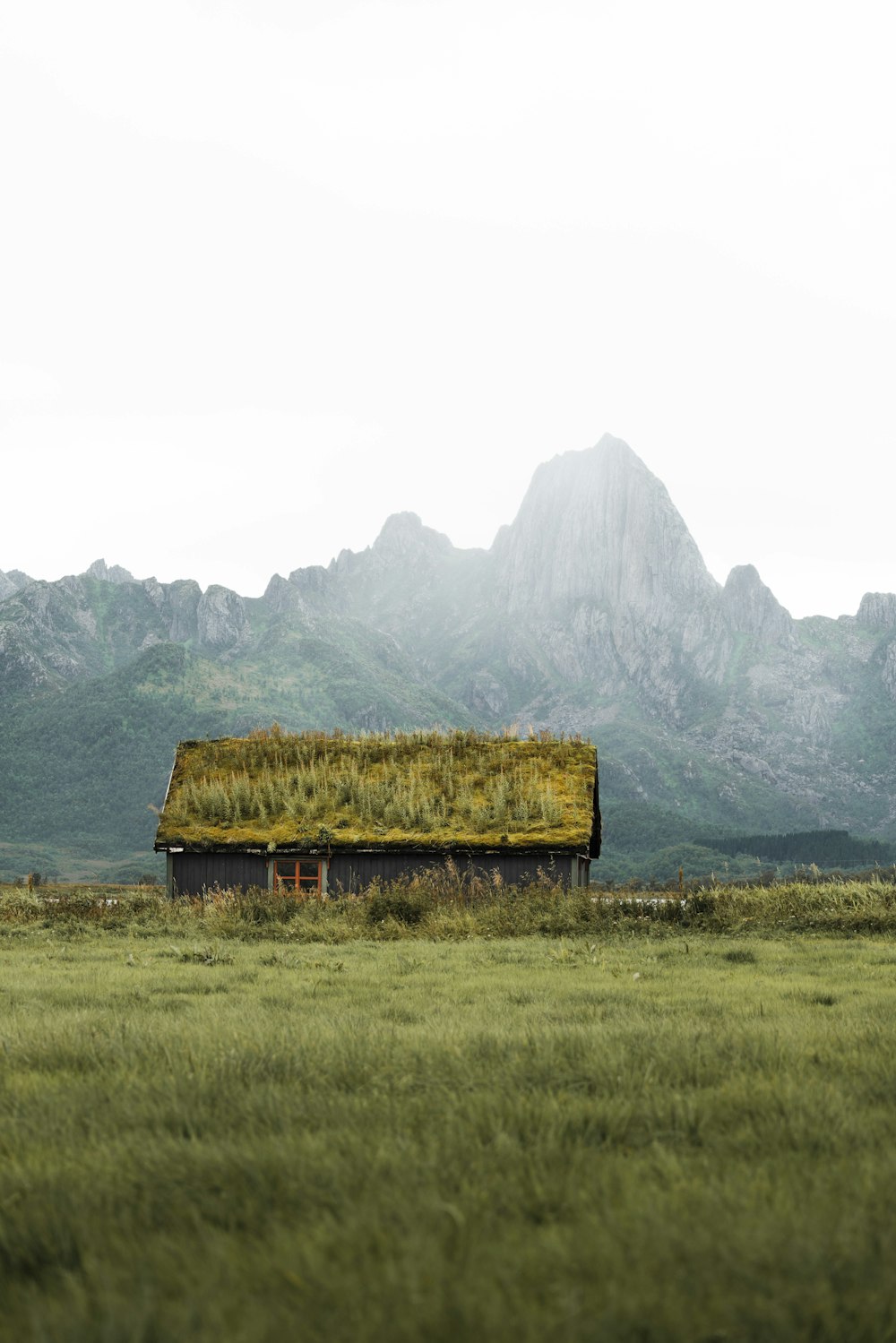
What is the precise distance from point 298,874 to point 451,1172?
A: 24.9 metres

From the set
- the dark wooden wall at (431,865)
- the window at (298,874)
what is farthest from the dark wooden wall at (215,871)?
the dark wooden wall at (431,865)

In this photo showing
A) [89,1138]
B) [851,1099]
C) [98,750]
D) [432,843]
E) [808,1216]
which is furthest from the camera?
[98,750]

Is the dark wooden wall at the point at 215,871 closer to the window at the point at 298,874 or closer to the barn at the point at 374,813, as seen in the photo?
the barn at the point at 374,813

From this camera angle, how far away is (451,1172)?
366 cm

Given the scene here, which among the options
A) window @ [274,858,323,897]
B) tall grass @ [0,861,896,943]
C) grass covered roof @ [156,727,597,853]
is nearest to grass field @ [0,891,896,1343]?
tall grass @ [0,861,896,943]

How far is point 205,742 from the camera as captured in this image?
32594mm

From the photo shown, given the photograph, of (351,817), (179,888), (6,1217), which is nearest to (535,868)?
(351,817)

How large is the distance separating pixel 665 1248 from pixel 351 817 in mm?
26198

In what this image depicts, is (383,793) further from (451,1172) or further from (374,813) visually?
(451,1172)

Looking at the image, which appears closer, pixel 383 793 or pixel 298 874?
pixel 298 874

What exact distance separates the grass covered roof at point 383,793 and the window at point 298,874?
0.68 m

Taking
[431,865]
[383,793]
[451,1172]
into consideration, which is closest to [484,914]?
[431,865]

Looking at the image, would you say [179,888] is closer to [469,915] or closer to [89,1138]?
[469,915]

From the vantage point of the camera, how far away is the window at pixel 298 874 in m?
27.9
